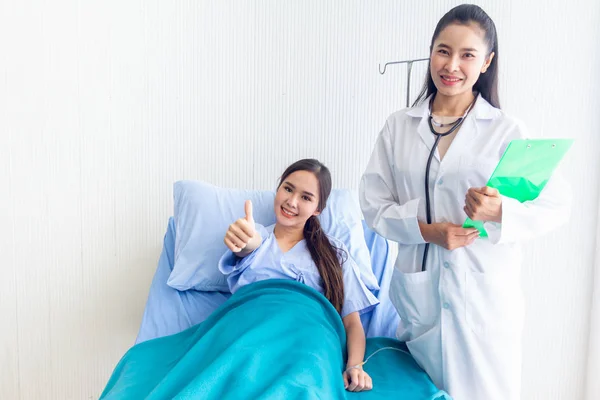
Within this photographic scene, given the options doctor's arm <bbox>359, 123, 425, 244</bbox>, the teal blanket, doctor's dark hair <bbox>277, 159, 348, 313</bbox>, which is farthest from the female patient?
doctor's arm <bbox>359, 123, 425, 244</bbox>

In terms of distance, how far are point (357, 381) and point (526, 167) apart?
2.15 ft

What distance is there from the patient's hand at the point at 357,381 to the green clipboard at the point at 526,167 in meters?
0.45

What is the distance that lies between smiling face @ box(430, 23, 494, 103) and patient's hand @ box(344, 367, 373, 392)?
2.44 ft

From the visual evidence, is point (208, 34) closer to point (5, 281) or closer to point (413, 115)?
point (413, 115)

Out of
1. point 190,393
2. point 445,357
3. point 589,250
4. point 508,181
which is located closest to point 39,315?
point 190,393

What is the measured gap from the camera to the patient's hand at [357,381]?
4.36 ft

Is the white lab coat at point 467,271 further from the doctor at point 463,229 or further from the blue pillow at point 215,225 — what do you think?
the blue pillow at point 215,225

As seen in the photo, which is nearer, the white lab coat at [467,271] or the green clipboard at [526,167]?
the green clipboard at [526,167]

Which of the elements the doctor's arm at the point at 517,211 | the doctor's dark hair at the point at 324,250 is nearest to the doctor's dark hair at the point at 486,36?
the doctor's arm at the point at 517,211

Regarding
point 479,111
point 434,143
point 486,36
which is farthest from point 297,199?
point 486,36

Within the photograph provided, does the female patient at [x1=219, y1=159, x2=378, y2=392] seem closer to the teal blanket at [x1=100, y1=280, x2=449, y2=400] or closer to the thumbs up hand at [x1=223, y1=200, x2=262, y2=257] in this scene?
the thumbs up hand at [x1=223, y1=200, x2=262, y2=257]

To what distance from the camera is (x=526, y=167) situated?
118cm

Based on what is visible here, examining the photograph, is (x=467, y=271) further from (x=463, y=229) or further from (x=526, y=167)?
(x=526, y=167)

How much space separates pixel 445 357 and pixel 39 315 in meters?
1.57
